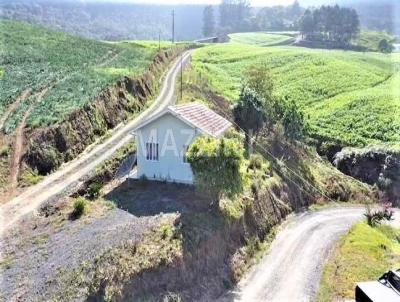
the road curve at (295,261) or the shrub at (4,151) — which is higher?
the shrub at (4,151)

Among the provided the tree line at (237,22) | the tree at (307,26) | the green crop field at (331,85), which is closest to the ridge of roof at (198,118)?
the green crop field at (331,85)

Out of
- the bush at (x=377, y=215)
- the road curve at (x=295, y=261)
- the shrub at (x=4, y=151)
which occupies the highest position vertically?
the shrub at (x=4, y=151)

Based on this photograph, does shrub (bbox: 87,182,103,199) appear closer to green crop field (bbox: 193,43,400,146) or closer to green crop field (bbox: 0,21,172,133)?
green crop field (bbox: 0,21,172,133)

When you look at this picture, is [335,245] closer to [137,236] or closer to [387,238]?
[387,238]

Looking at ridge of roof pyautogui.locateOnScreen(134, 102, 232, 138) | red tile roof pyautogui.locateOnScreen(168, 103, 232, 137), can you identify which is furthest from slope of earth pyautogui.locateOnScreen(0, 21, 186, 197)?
red tile roof pyautogui.locateOnScreen(168, 103, 232, 137)

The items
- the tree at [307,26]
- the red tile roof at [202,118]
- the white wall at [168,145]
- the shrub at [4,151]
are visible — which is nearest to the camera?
the white wall at [168,145]

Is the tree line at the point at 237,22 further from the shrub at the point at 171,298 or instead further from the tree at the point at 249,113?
the shrub at the point at 171,298

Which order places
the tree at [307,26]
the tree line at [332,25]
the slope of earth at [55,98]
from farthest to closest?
1. the tree at [307,26]
2. the tree line at [332,25]
3. the slope of earth at [55,98]
